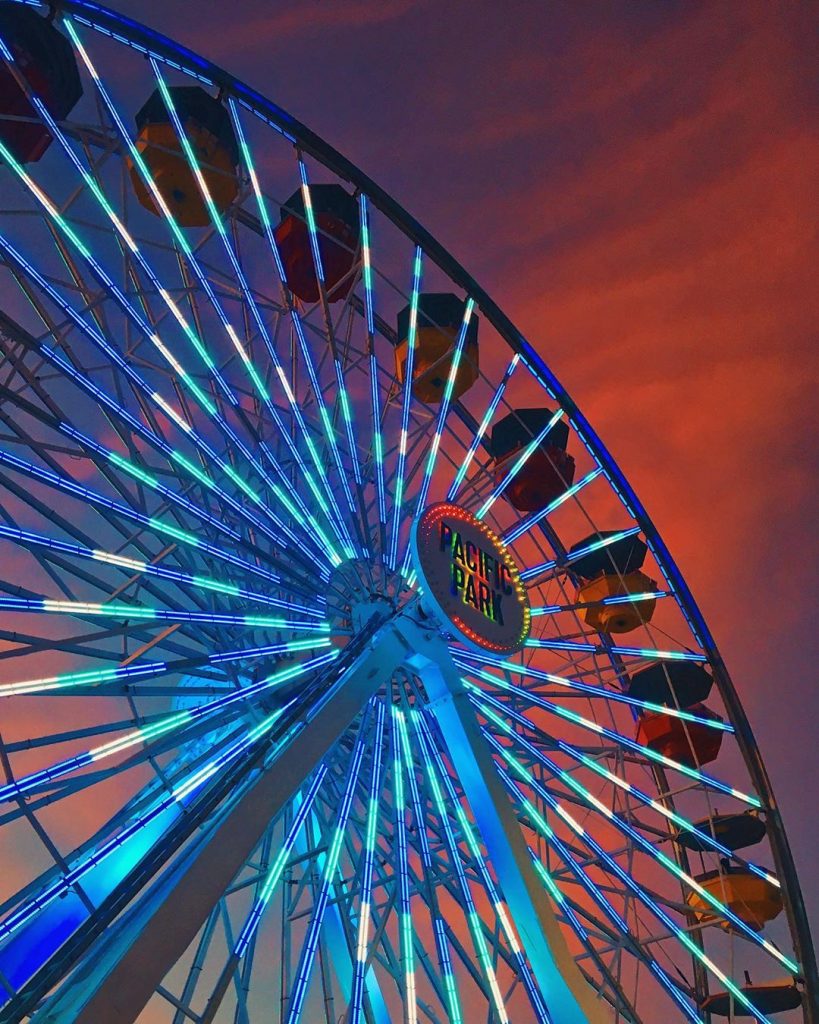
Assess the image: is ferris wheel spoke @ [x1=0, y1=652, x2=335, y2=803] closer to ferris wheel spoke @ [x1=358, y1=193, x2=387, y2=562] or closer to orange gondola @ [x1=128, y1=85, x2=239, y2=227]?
ferris wheel spoke @ [x1=358, y1=193, x2=387, y2=562]

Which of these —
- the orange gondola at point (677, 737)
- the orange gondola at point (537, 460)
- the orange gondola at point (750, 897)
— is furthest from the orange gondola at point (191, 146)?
the orange gondola at point (750, 897)

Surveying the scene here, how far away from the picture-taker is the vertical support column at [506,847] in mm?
7715

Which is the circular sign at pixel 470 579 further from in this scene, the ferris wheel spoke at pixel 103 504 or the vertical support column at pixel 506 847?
the ferris wheel spoke at pixel 103 504

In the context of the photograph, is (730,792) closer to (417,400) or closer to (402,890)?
(402,890)

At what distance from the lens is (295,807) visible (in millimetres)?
9430

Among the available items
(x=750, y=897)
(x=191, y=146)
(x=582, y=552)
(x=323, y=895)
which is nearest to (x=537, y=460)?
(x=582, y=552)

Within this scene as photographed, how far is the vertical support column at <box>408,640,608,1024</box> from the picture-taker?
7.71 meters

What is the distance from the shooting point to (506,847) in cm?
838

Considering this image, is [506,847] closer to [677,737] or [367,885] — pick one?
[367,885]

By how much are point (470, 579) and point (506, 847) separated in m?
2.49

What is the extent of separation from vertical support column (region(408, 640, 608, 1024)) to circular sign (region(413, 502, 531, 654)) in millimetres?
413

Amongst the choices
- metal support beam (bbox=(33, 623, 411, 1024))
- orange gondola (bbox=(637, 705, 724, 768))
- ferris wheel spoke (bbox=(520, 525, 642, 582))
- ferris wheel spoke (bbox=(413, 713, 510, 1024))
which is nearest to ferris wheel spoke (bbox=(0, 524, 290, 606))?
metal support beam (bbox=(33, 623, 411, 1024))

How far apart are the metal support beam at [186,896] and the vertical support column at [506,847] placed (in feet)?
3.21

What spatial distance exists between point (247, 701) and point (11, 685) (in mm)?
2450
